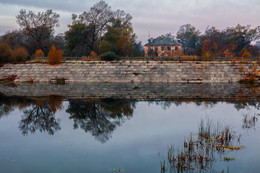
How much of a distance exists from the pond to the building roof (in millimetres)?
80256

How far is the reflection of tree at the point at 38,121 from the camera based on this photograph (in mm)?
13334

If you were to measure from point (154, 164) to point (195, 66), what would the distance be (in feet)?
112

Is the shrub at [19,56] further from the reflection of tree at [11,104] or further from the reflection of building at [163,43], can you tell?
the reflection of building at [163,43]

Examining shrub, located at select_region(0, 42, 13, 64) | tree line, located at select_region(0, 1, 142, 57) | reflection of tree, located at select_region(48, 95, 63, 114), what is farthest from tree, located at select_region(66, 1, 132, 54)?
reflection of tree, located at select_region(48, 95, 63, 114)

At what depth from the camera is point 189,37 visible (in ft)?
383

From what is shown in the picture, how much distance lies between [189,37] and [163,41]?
2375 centimetres

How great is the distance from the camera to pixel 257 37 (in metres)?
84.3

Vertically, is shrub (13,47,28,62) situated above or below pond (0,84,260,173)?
above

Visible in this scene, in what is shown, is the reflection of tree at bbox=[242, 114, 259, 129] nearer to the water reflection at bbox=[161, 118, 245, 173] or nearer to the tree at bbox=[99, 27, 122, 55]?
the water reflection at bbox=[161, 118, 245, 173]

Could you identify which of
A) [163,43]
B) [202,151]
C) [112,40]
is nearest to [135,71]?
[112,40]

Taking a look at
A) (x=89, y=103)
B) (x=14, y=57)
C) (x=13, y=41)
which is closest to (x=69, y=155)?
(x=89, y=103)

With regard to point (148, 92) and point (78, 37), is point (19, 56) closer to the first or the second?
point (78, 37)

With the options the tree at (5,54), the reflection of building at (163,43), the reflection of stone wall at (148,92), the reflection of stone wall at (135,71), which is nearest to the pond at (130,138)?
the reflection of stone wall at (148,92)

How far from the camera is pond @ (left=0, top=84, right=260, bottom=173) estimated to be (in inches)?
344
